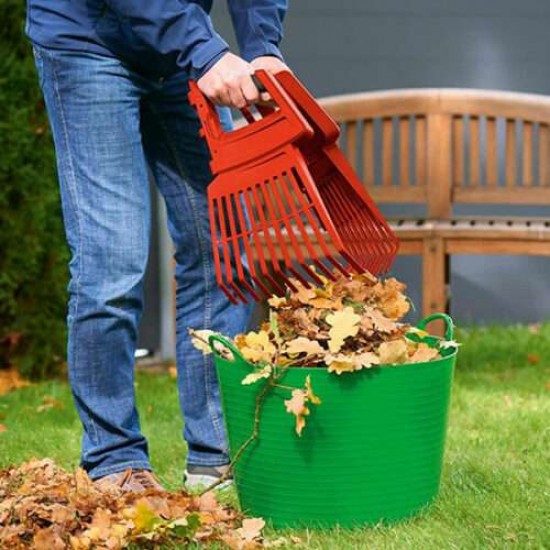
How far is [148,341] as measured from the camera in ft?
18.3

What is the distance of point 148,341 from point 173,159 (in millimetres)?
2624

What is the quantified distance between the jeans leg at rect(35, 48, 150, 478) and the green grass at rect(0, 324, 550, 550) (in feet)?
1.13

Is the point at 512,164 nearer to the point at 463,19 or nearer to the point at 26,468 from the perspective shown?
the point at 463,19

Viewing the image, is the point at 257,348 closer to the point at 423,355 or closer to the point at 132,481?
the point at 423,355

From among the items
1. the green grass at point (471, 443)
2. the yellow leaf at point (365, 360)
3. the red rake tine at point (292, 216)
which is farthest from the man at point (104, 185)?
the yellow leaf at point (365, 360)

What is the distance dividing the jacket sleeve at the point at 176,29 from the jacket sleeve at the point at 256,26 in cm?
32

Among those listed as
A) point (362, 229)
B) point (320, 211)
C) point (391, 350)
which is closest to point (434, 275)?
point (362, 229)

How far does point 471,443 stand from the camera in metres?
3.45

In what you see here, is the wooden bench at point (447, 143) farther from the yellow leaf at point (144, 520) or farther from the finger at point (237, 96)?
the yellow leaf at point (144, 520)

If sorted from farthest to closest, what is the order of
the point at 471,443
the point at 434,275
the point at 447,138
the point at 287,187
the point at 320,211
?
the point at 447,138
the point at 434,275
the point at 471,443
the point at 287,187
the point at 320,211

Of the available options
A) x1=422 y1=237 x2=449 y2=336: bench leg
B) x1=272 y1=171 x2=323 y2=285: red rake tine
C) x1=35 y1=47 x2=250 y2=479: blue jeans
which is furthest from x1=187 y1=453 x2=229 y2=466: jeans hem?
x1=422 y1=237 x2=449 y2=336: bench leg

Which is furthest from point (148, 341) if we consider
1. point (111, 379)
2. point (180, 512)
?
point (180, 512)

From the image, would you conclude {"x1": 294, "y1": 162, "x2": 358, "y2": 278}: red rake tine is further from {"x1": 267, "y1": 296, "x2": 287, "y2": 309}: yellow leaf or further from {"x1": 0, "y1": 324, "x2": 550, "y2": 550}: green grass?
{"x1": 0, "y1": 324, "x2": 550, "y2": 550}: green grass

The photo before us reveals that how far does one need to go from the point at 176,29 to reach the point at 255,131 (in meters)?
0.33
